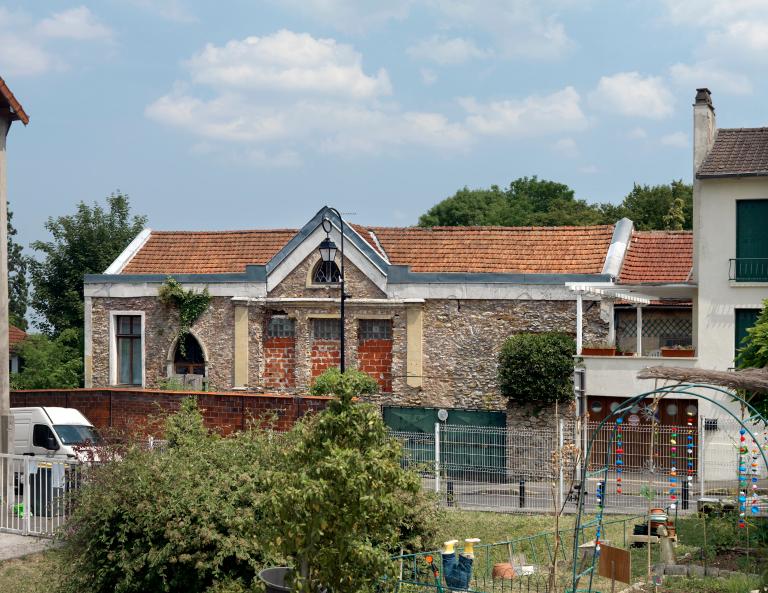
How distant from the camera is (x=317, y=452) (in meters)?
10.8

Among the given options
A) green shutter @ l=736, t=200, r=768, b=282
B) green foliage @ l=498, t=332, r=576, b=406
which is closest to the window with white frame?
green foliage @ l=498, t=332, r=576, b=406

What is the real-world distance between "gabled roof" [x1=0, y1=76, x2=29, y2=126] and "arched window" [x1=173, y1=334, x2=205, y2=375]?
38.8 ft

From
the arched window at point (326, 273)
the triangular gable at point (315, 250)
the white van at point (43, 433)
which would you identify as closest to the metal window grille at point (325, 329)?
the arched window at point (326, 273)

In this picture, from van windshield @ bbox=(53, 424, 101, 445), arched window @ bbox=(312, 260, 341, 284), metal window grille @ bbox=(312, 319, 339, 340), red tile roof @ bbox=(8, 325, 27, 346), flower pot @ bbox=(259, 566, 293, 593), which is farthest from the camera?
red tile roof @ bbox=(8, 325, 27, 346)

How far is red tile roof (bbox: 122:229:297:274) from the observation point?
111ft

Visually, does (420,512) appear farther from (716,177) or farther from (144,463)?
→ (716,177)

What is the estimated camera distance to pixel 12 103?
2138cm

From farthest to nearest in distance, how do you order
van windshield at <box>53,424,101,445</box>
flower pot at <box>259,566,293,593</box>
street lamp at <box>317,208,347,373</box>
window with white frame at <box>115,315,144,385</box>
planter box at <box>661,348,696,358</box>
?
window with white frame at <box>115,315,144,385</box> → street lamp at <box>317,208,347,373</box> → planter box at <box>661,348,696,358</box> → van windshield at <box>53,424,101,445</box> → flower pot at <box>259,566,293,593</box>

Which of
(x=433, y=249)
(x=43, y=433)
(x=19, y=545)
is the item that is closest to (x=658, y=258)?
(x=433, y=249)

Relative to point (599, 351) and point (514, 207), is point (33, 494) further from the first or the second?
point (514, 207)

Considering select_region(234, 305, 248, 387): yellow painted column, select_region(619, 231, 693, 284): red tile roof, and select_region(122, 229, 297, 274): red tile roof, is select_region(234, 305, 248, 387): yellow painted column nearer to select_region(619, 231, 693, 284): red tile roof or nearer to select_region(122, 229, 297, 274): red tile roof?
select_region(122, 229, 297, 274): red tile roof

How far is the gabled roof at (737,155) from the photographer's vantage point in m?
26.3

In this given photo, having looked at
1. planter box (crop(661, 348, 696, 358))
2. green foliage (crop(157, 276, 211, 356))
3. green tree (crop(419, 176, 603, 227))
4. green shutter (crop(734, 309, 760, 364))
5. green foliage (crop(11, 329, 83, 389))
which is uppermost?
green tree (crop(419, 176, 603, 227))

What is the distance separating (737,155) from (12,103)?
16.6m
